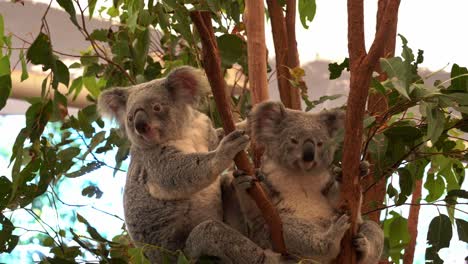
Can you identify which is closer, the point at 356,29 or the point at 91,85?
the point at 356,29

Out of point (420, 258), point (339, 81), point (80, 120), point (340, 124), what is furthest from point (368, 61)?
point (420, 258)

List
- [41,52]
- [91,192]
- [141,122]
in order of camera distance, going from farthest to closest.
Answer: [91,192]
[141,122]
[41,52]

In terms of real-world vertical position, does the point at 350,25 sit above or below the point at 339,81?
below

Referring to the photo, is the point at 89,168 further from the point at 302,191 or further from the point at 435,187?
the point at 435,187

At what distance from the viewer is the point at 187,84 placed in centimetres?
287

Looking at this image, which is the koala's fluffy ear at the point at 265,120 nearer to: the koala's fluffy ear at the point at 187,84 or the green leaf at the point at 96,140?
the koala's fluffy ear at the point at 187,84

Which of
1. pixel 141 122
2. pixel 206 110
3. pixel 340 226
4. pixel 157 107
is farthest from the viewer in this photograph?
pixel 206 110

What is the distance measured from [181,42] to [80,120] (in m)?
0.71

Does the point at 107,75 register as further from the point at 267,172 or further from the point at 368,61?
the point at 368,61

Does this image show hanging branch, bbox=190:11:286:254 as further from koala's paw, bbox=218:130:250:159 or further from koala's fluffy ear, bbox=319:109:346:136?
koala's fluffy ear, bbox=319:109:346:136

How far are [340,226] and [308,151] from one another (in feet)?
1.18

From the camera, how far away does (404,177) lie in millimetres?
2582

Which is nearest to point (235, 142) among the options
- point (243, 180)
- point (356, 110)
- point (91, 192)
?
point (243, 180)

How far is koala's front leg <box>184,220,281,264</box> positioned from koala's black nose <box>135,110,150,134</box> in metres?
0.47
